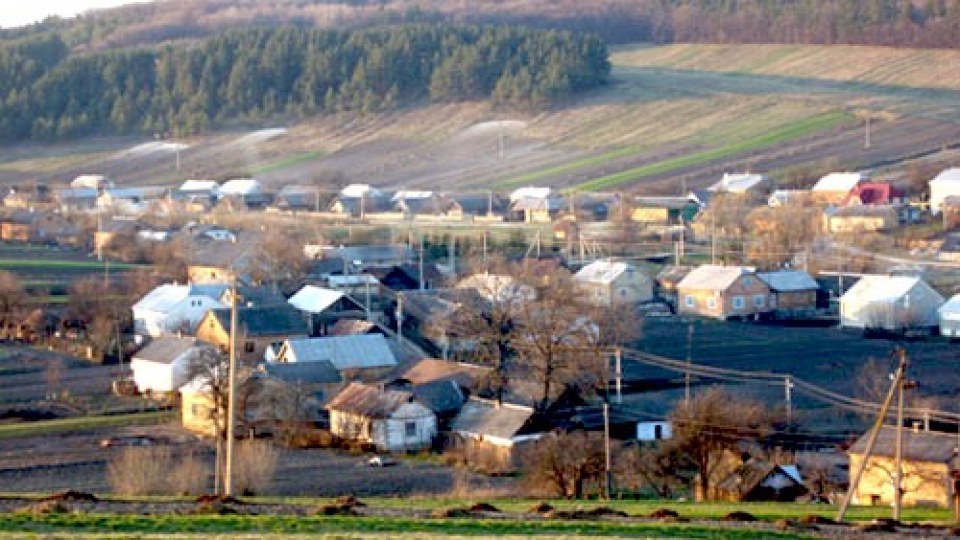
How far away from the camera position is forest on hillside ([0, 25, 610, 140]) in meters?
50.4

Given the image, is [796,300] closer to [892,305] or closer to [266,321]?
[892,305]

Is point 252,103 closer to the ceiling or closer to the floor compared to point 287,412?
closer to the ceiling

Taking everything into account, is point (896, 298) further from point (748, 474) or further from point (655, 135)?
point (655, 135)

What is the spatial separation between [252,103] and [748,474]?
42320 mm

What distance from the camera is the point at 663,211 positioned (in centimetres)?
3316

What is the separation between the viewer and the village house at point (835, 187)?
33.1 meters

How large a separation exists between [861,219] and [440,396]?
16.1 m

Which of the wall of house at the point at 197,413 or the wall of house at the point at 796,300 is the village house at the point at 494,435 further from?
the wall of house at the point at 796,300

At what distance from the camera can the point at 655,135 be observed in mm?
43406

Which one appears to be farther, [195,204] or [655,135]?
[655,135]

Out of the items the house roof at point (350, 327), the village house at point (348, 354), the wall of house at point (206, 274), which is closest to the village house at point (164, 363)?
A: the village house at point (348, 354)

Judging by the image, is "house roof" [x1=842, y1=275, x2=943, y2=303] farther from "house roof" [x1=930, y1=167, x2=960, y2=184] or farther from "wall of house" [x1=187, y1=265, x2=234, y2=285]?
"house roof" [x1=930, y1=167, x2=960, y2=184]

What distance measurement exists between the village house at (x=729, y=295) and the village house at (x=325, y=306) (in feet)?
15.7

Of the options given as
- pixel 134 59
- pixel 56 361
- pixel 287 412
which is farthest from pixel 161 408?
pixel 134 59
